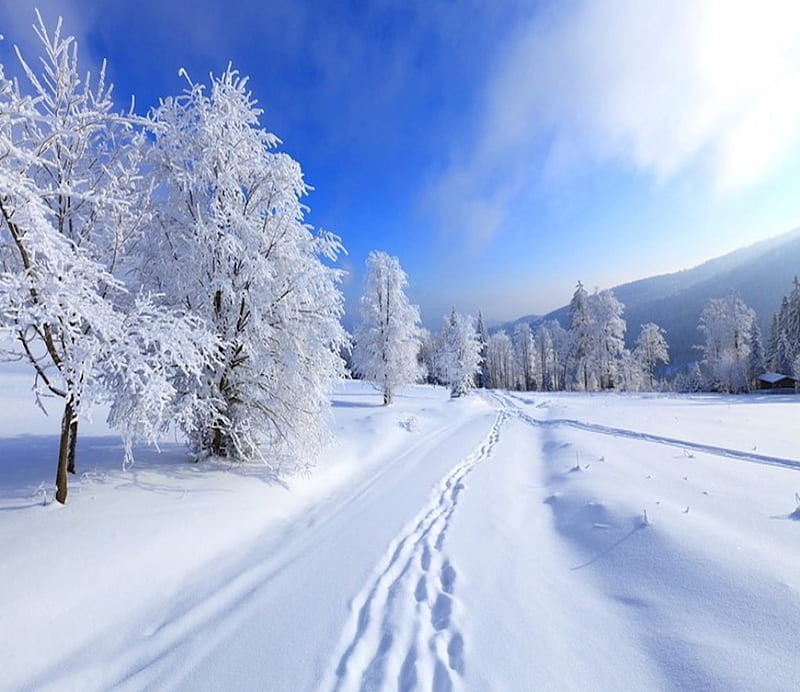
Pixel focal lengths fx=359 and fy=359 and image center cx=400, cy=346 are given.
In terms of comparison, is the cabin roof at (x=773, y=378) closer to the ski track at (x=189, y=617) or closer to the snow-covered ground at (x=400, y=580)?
the snow-covered ground at (x=400, y=580)

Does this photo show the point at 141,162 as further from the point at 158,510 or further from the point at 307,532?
the point at 307,532

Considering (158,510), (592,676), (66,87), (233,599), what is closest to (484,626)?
(592,676)

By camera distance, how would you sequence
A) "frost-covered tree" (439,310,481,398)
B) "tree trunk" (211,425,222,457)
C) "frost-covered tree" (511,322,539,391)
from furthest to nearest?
1. "frost-covered tree" (511,322,539,391)
2. "frost-covered tree" (439,310,481,398)
3. "tree trunk" (211,425,222,457)

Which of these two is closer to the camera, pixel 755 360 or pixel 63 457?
pixel 63 457

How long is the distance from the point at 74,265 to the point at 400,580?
221 inches

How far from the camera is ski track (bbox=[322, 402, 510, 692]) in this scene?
9.64ft

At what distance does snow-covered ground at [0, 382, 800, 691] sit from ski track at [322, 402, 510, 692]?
19mm

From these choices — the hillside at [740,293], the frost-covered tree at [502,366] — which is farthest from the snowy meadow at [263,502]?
the hillside at [740,293]

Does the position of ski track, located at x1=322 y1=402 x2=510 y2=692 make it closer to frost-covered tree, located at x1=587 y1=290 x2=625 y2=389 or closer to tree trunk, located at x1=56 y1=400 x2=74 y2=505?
tree trunk, located at x1=56 y1=400 x2=74 y2=505

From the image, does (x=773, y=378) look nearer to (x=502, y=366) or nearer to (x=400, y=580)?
(x=502, y=366)

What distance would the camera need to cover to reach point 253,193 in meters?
8.12

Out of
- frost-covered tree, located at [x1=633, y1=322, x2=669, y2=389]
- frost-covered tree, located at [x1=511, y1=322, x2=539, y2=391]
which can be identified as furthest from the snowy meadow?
frost-covered tree, located at [x1=511, y1=322, x2=539, y2=391]

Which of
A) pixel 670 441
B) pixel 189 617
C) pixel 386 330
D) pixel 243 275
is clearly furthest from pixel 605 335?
pixel 189 617

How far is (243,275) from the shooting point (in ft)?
25.1
